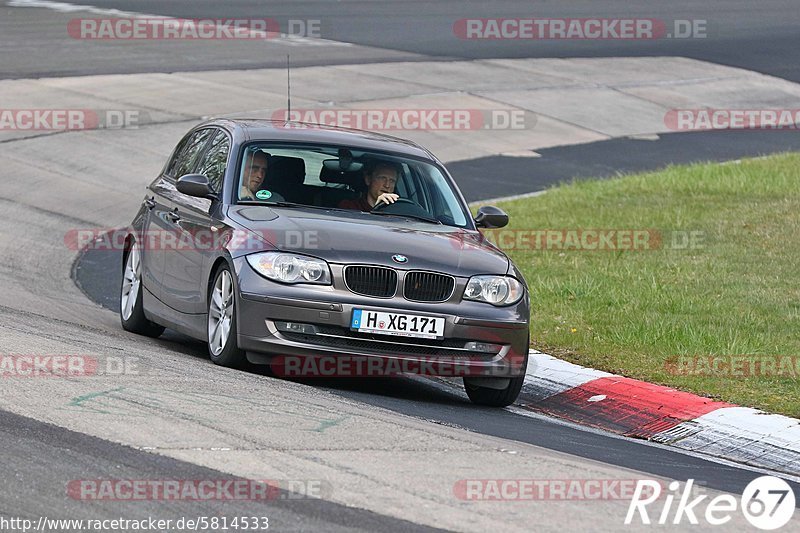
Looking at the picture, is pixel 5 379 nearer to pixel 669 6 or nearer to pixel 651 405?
pixel 651 405

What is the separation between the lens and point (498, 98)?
26.4 m

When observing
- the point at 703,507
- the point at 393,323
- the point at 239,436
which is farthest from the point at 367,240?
the point at 703,507

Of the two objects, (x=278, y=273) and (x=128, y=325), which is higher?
(x=278, y=273)

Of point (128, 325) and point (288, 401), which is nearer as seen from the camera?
point (288, 401)

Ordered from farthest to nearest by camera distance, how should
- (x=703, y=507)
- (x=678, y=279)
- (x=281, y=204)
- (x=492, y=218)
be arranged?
1. (x=678, y=279)
2. (x=492, y=218)
3. (x=281, y=204)
4. (x=703, y=507)

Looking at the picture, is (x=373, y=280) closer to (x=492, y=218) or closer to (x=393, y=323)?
(x=393, y=323)

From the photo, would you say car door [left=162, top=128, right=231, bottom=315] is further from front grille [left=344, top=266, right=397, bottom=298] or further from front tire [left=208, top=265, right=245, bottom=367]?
front grille [left=344, top=266, right=397, bottom=298]

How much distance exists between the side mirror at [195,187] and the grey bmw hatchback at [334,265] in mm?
15

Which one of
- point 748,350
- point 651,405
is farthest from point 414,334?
point 748,350

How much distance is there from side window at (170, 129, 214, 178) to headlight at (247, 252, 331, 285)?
220 cm

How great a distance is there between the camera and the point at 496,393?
9.50 metres

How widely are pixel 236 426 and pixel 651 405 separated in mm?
3295

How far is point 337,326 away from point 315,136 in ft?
6.39

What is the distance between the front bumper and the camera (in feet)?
28.9
